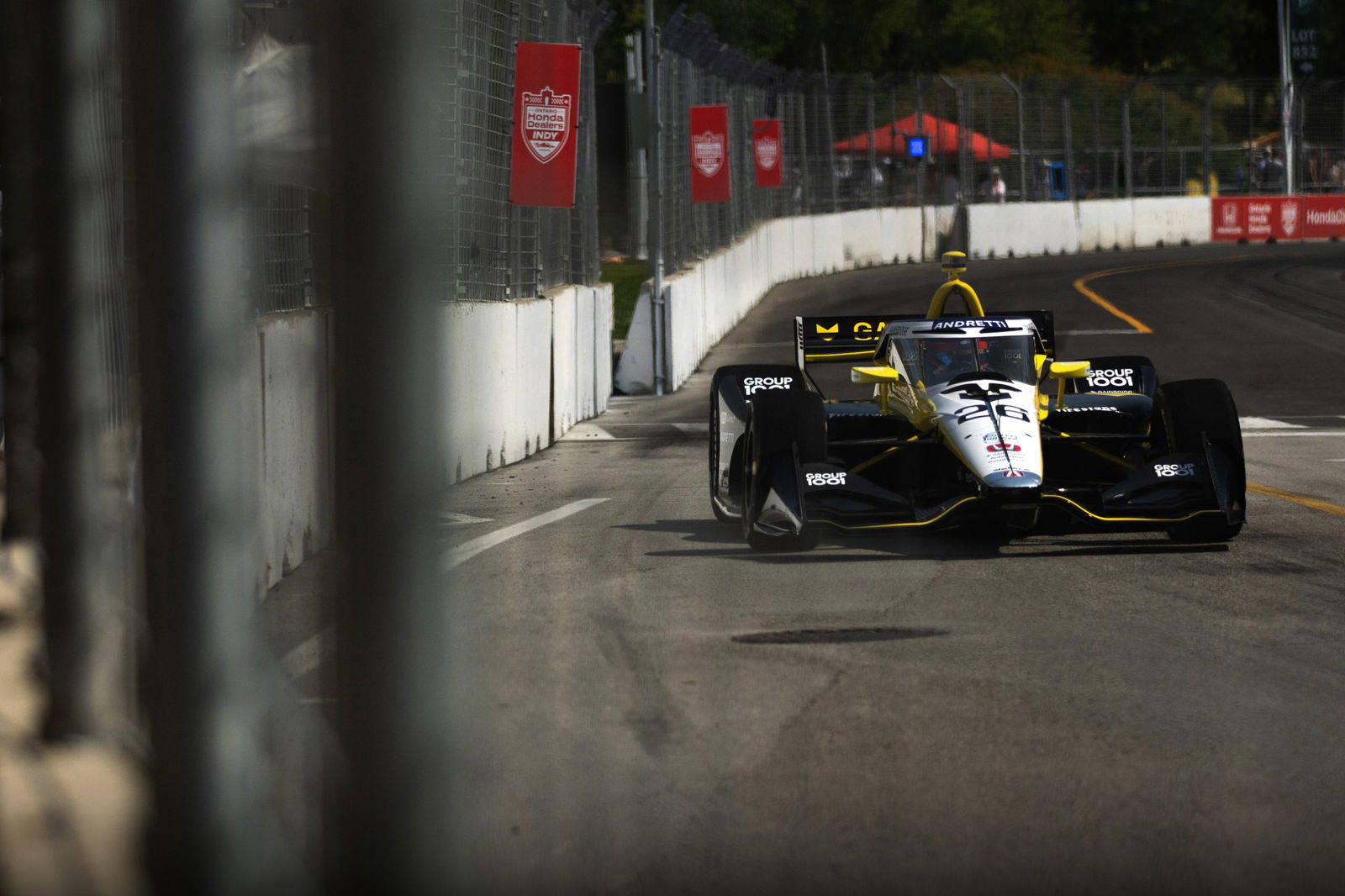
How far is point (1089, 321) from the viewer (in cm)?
2483

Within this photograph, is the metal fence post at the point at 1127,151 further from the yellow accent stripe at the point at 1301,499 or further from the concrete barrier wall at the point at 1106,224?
the yellow accent stripe at the point at 1301,499

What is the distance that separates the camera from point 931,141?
43.5m

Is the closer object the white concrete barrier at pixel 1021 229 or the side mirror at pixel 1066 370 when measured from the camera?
the side mirror at pixel 1066 370

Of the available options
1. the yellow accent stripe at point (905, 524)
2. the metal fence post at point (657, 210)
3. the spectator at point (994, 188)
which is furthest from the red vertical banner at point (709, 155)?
the spectator at point (994, 188)

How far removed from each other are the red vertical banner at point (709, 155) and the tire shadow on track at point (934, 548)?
42.7 ft

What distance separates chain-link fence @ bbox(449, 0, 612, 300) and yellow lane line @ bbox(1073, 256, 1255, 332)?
1014 cm

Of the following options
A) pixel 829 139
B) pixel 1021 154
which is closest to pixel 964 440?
pixel 829 139

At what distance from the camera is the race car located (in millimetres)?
8180

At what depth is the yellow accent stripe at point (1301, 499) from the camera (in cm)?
957

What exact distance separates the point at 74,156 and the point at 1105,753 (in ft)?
9.34

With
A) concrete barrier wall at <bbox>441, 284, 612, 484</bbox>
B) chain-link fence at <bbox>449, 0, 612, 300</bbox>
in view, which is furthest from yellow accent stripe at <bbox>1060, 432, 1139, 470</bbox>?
chain-link fence at <bbox>449, 0, 612, 300</bbox>

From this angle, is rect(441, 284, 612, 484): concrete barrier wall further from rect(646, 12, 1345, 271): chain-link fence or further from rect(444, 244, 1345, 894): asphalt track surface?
rect(646, 12, 1345, 271): chain-link fence

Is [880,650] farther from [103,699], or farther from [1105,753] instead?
[103,699]

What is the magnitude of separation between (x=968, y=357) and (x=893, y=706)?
14.0 feet
